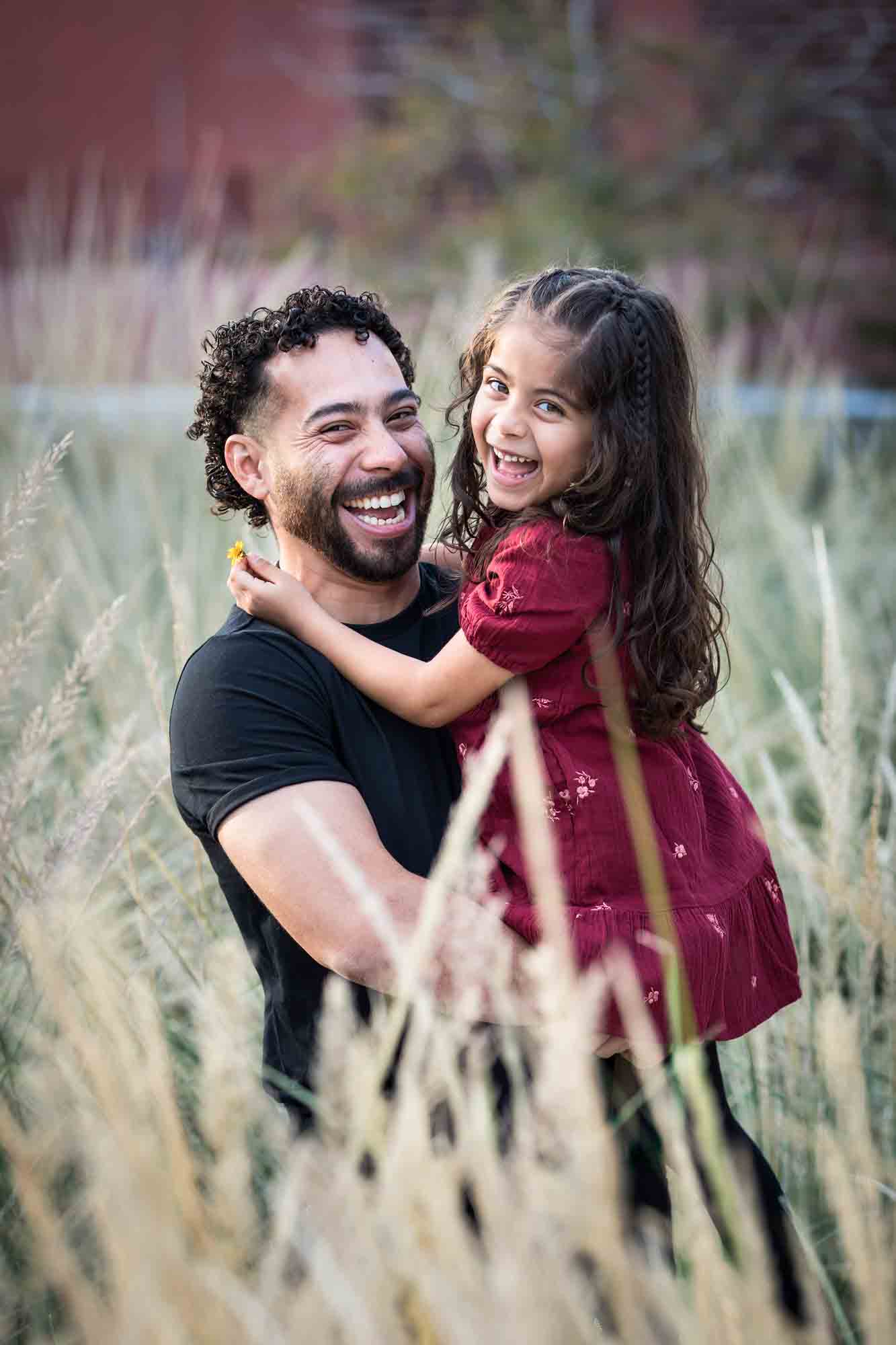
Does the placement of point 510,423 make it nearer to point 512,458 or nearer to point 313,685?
point 512,458

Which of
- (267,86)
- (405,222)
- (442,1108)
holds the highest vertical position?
(267,86)

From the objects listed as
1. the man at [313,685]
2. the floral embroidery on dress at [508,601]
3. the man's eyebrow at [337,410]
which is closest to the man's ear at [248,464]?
the man at [313,685]

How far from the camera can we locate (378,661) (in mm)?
1721

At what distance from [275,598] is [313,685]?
127mm

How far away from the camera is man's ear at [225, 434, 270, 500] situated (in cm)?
196

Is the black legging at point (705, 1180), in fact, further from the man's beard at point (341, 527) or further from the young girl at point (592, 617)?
the man's beard at point (341, 527)

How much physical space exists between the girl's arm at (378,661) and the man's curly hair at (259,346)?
0.98 ft

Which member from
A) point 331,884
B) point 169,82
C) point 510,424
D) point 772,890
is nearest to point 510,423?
point 510,424

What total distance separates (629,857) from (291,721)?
466 mm

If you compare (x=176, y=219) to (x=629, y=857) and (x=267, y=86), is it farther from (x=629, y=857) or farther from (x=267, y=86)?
(x=629, y=857)

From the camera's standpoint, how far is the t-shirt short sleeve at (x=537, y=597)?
162 cm

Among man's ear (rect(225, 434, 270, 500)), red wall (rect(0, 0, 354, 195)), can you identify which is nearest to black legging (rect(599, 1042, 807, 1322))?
man's ear (rect(225, 434, 270, 500))

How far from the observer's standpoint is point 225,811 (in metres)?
1.64

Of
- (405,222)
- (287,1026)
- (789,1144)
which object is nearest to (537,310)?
(287,1026)
